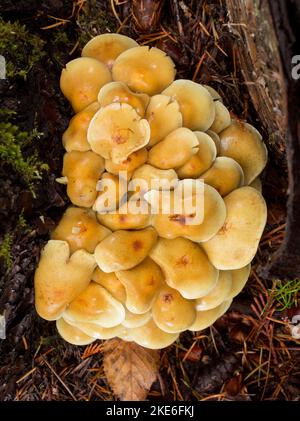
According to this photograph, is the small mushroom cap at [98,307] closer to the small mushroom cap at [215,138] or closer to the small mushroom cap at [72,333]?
the small mushroom cap at [72,333]

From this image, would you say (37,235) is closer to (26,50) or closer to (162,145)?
(162,145)

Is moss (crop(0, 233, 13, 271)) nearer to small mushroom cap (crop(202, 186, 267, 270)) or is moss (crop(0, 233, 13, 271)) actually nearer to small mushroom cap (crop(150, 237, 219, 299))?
small mushroom cap (crop(150, 237, 219, 299))

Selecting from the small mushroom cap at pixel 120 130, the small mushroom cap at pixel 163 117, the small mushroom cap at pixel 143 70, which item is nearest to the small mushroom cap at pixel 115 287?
the small mushroom cap at pixel 120 130

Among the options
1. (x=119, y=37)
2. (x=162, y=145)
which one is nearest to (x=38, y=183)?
(x=162, y=145)

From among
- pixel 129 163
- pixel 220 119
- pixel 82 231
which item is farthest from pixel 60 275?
pixel 220 119

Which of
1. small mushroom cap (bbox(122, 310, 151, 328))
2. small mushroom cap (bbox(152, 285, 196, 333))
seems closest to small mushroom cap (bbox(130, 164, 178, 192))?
small mushroom cap (bbox(152, 285, 196, 333))

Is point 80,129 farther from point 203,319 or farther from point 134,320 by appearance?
point 203,319
